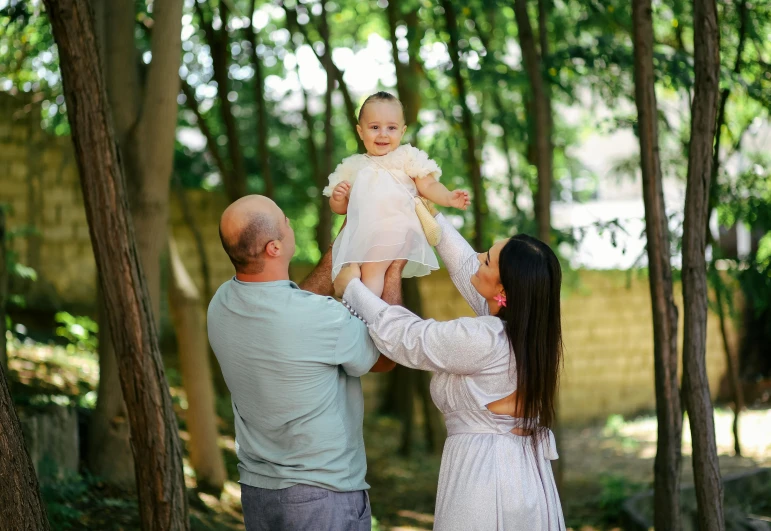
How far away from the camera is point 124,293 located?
11.9ft

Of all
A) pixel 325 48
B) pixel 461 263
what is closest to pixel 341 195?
pixel 461 263

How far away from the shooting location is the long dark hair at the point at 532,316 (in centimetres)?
263

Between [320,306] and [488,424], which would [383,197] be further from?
[488,424]

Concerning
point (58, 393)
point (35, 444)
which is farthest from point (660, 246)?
point (58, 393)

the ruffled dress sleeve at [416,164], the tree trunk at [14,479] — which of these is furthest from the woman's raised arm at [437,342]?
the tree trunk at [14,479]

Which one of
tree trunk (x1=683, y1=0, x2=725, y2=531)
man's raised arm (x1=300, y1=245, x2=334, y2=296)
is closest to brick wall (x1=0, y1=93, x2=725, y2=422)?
tree trunk (x1=683, y1=0, x2=725, y2=531)

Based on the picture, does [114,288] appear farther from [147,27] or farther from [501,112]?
[501,112]

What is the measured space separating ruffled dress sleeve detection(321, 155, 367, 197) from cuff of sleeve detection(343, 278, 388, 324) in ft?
1.89

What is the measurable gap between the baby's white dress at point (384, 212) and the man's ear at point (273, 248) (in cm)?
39

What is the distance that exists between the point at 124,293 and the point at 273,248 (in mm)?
1256

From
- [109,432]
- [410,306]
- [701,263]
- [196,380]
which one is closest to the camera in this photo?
[701,263]

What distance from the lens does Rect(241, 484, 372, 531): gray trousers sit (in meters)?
2.69

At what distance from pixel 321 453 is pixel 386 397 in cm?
811

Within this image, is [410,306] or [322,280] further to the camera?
[410,306]
